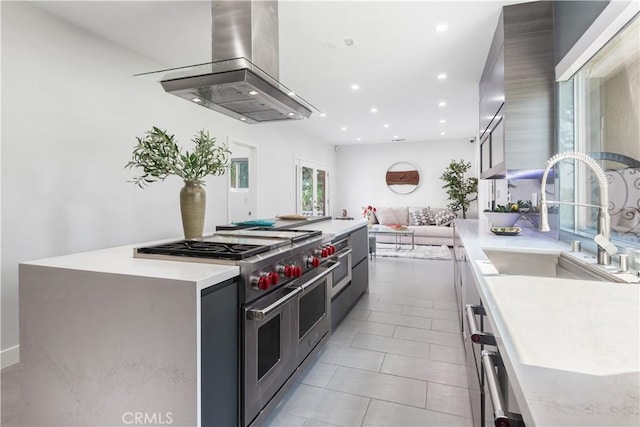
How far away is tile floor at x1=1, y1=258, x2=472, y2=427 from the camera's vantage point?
6.07 feet

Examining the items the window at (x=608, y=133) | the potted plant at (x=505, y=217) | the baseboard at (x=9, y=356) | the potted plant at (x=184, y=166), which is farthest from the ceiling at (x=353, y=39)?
the baseboard at (x=9, y=356)

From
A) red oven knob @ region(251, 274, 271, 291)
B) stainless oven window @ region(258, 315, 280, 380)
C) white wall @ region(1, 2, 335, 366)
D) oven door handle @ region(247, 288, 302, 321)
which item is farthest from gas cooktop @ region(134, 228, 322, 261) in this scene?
white wall @ region(1, 2, 335, 366)

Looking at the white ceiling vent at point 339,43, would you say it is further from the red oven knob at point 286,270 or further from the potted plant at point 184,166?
the red oven knob at point 286,270

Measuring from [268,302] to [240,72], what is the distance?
4.10ft

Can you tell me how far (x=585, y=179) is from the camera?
2.16 m

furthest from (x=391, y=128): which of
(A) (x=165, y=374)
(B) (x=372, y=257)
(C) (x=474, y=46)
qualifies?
(A) (x=165, y=374)

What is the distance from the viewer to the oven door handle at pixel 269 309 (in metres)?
1.49

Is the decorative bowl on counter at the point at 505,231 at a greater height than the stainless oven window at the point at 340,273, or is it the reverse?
the decorative bowl on counter at the point at 505,231

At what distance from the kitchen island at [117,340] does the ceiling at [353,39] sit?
7.52ft

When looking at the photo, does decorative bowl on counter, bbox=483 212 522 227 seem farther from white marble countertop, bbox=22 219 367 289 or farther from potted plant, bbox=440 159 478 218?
potted plant, bbox=440 159 478 218

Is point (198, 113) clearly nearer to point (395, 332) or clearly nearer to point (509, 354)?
point (395, 332)

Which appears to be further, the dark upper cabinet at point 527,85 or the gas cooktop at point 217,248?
the dark upper cabinet at point 527,85

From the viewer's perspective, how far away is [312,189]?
8.54 m

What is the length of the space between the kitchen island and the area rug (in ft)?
18.4
